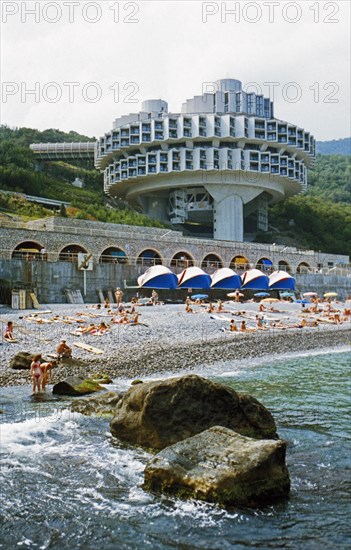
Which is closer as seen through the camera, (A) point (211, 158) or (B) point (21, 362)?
(B) point (21, 362)

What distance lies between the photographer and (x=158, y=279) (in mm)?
35656

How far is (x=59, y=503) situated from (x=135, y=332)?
1562 centimetres

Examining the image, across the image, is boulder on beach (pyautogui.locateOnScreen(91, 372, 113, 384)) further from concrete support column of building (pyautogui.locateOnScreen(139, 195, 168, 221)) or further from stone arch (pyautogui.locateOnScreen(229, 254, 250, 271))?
concrete support column of building (pyautogui.locateOnScreen(139, 195, 168, 221))

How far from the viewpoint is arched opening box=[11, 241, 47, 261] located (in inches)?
1377

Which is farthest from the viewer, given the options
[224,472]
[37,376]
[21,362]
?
[21,362]

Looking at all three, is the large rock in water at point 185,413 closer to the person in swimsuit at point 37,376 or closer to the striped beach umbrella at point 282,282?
the person in swimsuit at point 37,376

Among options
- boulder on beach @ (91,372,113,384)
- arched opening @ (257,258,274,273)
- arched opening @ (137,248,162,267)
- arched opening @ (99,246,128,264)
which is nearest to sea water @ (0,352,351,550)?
boulder on beach @ (91,372,113,384)

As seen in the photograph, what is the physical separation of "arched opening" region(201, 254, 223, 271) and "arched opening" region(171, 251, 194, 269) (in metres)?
Answer: 1.19

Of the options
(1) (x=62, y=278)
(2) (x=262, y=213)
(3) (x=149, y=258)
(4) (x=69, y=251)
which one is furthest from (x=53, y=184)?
(1) (x=62, y=278)

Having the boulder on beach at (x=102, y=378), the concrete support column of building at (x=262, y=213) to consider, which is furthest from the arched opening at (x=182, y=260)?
the concrete support column of building at (x=262, y=213)

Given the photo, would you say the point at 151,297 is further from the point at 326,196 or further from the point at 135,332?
the point at 326,196

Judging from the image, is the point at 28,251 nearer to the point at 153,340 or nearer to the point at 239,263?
the point at 153,340

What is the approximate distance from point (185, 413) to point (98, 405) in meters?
3.26

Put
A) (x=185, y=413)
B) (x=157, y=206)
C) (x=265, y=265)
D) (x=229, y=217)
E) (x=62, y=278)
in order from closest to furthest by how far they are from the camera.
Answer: (x=185, y=413) < (x=62, y=278) < (x=265, y=265) < (x=229, y=217) < (x=157, y=206)
